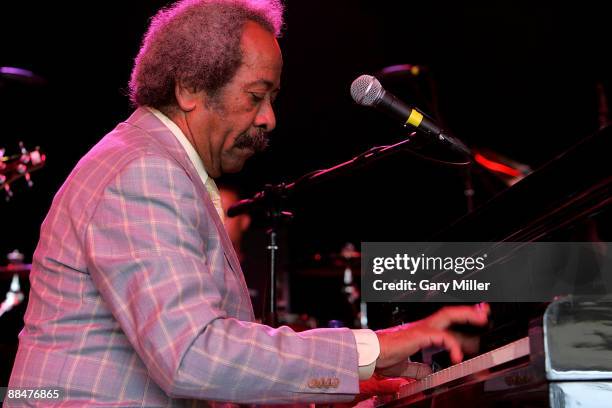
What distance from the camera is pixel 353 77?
657cm

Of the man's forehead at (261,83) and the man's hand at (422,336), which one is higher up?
the man's forehead at (261,83)

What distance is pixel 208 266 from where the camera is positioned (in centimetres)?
187

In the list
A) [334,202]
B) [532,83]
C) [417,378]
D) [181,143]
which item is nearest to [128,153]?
[181,143]

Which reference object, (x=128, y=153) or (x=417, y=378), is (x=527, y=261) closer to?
(x=417, y=378)

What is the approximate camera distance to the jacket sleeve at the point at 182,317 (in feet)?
5.26

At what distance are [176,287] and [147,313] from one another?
0.27 ft

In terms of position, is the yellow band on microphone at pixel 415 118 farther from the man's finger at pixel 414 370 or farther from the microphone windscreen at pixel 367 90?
the man's finger at pixel 414 370

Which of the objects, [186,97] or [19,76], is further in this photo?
[19,76]

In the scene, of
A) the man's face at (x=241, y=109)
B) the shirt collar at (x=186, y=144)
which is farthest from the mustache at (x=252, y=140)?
the shirt collar at (x=186, y=144)

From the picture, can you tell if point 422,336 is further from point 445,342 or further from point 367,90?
point 367,90

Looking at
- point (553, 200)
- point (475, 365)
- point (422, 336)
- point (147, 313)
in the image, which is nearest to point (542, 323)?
point (475, 365)

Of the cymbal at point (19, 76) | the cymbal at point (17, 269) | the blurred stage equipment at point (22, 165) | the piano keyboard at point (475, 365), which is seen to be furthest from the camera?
the cymbal at point (17, 269)

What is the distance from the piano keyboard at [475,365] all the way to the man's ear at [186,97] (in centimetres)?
98

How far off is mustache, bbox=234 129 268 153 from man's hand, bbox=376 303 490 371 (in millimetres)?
687
